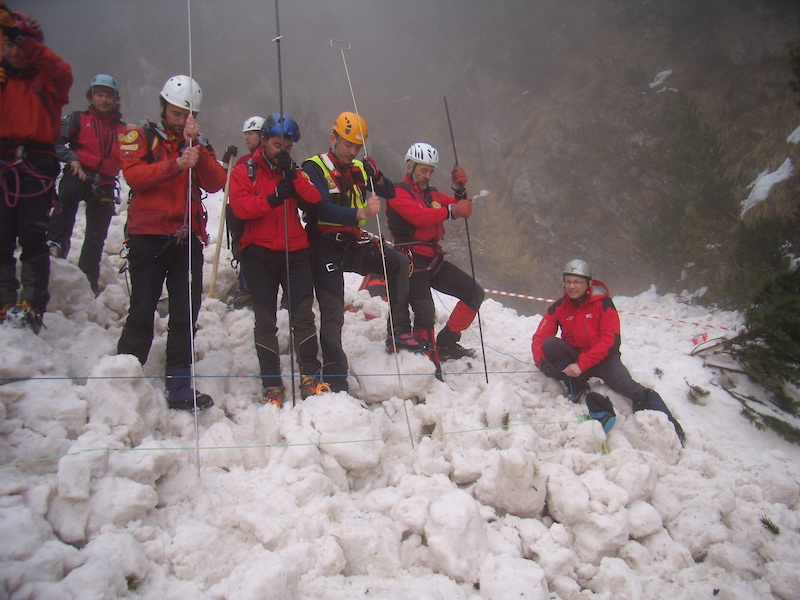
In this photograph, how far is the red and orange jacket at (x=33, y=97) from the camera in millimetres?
3391

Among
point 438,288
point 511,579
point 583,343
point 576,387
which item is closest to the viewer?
point 511,579

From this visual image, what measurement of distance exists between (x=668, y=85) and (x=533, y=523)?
987 inches

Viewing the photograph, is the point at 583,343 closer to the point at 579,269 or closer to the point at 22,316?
the point at 579,269

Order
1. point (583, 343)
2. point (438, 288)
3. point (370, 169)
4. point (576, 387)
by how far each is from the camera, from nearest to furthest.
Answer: point (370, 169)
point (576, 387)
point (583, 343)
point (438, 288)

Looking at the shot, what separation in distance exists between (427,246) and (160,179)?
9.19 ft

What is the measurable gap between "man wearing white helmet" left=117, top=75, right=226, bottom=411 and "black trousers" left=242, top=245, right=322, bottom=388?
1.68ft

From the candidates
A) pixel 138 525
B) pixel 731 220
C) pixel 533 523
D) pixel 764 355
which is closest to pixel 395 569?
pixel 533 523

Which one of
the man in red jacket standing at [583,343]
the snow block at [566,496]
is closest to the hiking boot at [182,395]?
the snow block at [566,496]

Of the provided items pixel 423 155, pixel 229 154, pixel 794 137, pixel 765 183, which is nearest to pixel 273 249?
pixel 229 154

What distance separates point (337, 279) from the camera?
14.5 feet

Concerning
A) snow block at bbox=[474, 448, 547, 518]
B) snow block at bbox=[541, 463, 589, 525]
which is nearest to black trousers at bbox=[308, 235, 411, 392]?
snow block at bbox=[474, 448, 547, 518]

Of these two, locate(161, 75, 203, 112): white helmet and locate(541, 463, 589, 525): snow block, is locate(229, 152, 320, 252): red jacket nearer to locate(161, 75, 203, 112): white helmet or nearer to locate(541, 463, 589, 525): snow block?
locate(161, 75, 203, 112): white helmet

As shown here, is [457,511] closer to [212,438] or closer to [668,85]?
[212,438]

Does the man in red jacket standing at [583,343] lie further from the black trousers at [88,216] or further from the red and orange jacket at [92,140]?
the red and orange jacket at [92,140]
